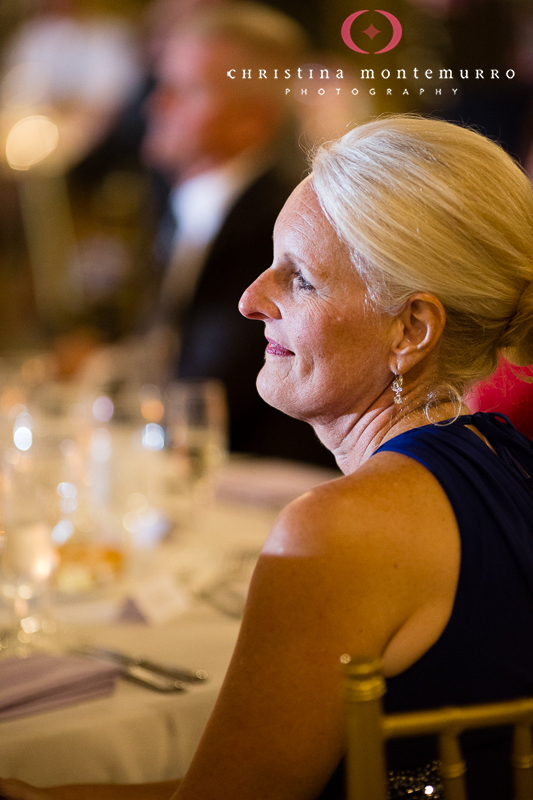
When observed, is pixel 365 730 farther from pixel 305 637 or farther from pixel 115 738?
pixel 115 738

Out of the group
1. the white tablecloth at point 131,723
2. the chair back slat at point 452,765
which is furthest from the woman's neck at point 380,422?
the chair back slat at point 452,765

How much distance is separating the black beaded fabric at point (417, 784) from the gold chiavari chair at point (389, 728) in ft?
0.84

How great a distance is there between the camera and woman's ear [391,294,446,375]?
1.04 meters

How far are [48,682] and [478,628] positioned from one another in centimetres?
60

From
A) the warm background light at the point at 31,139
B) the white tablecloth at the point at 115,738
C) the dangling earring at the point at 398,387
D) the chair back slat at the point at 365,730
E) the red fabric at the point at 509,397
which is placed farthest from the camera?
the warm background light at the point at 31,139

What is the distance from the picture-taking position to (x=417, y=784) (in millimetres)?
909

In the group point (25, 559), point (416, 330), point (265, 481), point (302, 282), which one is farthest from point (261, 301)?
point (265, 481)

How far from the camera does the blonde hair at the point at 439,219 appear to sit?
99cm

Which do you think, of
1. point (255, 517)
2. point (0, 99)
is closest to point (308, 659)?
point (255, 517)

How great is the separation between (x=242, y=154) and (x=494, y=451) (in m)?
2.48

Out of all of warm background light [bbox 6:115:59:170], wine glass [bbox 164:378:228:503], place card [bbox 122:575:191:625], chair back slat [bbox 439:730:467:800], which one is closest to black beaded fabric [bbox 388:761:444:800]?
chair back slat [bbox 439:730:467:800]

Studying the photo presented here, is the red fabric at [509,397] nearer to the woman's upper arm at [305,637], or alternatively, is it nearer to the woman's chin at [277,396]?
the woman's chin at [277,396]

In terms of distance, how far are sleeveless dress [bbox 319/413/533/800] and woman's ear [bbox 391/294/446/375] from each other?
5.9 inches

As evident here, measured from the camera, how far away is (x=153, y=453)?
183 cm
